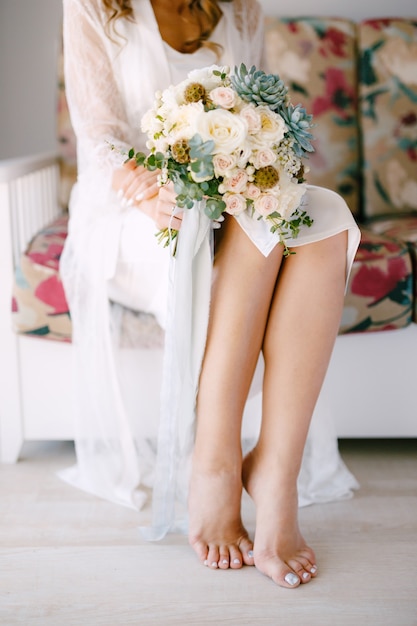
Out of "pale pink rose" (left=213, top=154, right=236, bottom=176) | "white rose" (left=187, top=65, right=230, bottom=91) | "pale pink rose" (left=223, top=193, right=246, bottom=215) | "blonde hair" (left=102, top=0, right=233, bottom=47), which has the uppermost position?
"blonde hair" (left=102, top=0, right=233, bottom=47)

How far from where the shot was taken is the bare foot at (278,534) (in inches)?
50.8

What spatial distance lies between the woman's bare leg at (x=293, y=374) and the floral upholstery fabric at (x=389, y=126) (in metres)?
1.11

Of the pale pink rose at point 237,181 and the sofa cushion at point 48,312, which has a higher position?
the pale pink rose at point 237,181

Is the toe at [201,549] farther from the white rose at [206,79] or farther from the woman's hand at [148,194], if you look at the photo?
the white rose at [206,79]

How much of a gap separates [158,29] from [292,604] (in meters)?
1.32

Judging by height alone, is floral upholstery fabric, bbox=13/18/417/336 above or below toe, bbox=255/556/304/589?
above

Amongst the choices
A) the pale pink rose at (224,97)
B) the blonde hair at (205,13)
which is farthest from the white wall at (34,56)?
the pale pink rose at (224,97)

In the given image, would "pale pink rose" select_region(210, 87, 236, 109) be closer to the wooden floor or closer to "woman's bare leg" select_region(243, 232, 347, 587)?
"woman's bare leg" select_region(243, 232, 347, 587)

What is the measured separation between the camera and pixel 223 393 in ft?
4.41

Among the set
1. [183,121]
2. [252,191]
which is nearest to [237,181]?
[252,191]

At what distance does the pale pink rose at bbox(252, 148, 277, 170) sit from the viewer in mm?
1204

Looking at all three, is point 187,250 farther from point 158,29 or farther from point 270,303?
point 158,29

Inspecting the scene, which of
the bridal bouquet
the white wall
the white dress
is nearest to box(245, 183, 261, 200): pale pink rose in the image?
the bridal bouquet

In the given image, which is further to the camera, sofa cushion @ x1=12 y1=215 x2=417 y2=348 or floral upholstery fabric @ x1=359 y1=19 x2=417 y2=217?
floral upholstery fabric @ x1=359 y1=19 x2=417 y2=217
